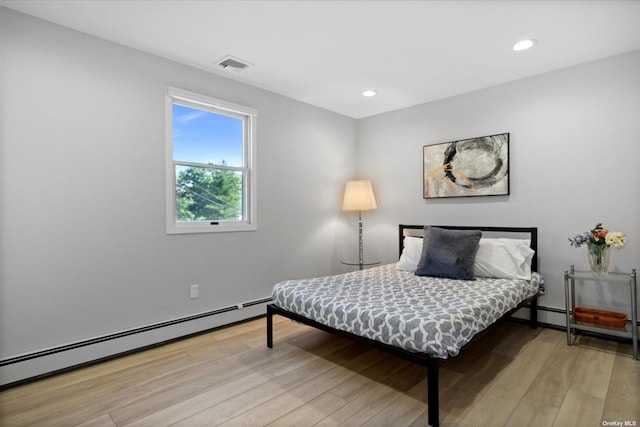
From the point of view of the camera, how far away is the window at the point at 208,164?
3.00 meters

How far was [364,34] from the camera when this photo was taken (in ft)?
8.24

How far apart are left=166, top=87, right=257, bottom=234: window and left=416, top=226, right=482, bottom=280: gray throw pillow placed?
1821mm

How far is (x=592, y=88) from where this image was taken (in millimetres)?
2984

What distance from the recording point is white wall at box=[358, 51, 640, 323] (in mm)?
2834

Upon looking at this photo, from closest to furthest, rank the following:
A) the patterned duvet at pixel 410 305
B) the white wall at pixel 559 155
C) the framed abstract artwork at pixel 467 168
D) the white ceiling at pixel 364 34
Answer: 1. the patterned duvet at pixel 410 305
2. the white ceiling at pixel 364 34
3. the white wall at pixel 559 155
4. the framed abstract artwork at pixel 467 168

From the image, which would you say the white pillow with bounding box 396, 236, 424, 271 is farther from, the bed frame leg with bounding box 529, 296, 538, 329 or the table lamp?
the bed frame leg with bounding box 529, 296, 538, 329

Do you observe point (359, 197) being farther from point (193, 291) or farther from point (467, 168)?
point (193, 291)

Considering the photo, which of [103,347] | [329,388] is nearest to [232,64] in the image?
[103,347]

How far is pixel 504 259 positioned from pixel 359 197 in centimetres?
177

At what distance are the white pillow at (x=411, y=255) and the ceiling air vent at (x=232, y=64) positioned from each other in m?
2.46

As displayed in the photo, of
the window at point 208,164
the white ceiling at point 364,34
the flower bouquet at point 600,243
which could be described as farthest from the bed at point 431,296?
the white ceiling at point 364,34

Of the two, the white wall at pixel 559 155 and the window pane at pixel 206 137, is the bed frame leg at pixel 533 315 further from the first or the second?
the window pane at pixel 206 137

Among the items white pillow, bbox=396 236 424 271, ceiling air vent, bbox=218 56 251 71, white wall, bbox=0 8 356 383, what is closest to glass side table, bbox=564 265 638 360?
white pillow, bbox=396 236 424 271

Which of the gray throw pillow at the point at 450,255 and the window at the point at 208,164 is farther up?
the window at the point at 208,164
